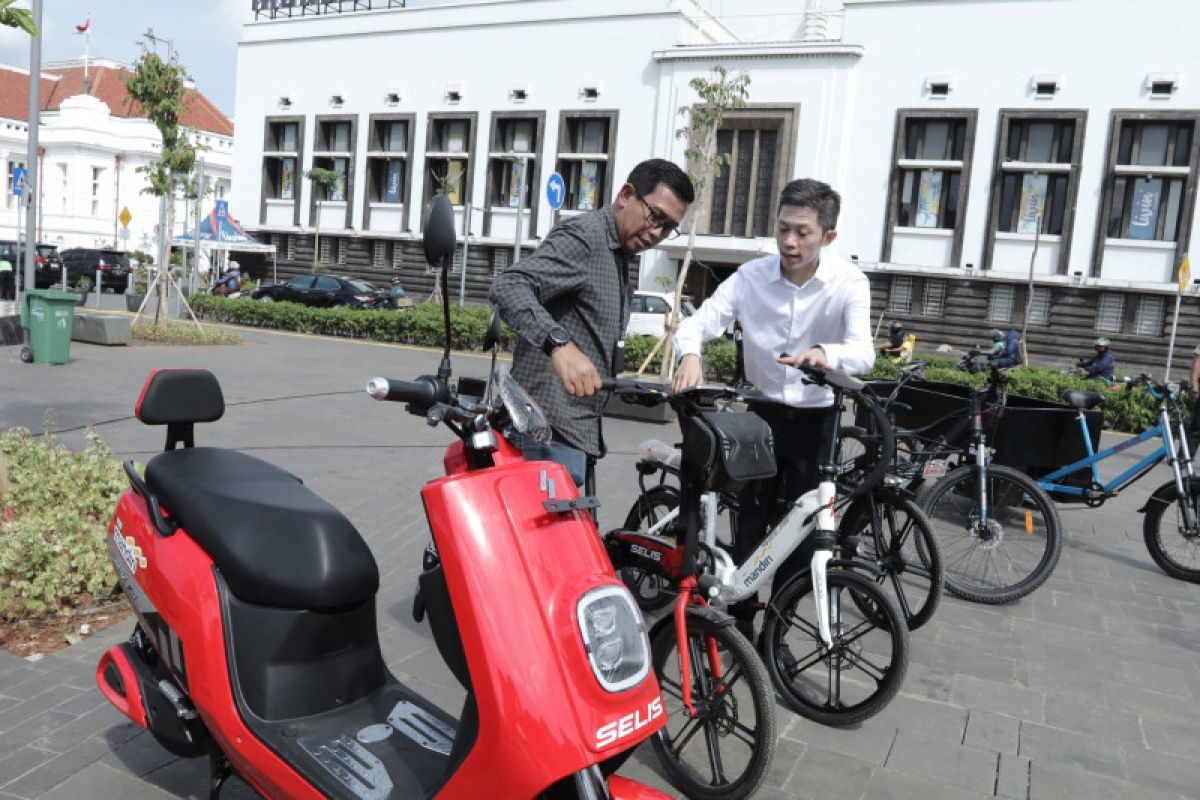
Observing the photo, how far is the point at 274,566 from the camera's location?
243 centimetres

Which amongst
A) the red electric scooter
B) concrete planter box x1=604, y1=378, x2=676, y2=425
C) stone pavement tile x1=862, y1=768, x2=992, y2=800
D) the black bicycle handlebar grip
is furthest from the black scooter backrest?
concrete planter box x1=604, y1=378, x2=676, y2=425

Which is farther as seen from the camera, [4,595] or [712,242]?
[712,242]

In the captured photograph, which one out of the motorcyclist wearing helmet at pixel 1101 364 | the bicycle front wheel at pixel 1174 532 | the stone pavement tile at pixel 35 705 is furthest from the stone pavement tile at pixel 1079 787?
the motorcyclist wearing helmet at pixel 1101 364

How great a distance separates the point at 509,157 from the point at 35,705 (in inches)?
1287

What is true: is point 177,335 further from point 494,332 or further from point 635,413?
point 494,332

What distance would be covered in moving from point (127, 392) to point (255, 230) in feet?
107

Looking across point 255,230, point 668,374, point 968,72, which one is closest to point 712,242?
point 968,72

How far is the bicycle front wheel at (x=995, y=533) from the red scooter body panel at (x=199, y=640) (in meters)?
3.65

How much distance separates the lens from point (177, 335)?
1691 cm

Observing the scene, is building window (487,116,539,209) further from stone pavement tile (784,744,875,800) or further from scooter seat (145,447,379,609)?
scooter seat (145,447,379,609)

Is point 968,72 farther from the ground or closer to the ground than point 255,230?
farther from the ground

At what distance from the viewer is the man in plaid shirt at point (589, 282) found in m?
3.03

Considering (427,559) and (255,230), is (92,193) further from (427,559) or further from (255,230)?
(427,559)

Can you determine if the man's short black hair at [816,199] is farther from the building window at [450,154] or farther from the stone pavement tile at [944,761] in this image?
the building window at [450,154]
